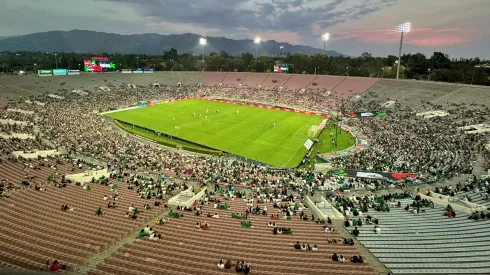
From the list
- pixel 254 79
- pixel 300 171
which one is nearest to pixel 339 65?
pixel 254 79

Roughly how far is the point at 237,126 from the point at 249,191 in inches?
1198

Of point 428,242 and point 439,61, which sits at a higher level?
point 439,61

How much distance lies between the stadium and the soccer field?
38cm

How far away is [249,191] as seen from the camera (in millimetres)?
26125

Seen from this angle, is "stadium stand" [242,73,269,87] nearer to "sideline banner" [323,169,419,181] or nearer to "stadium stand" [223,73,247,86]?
"stadium stand" [223,73,247,86]

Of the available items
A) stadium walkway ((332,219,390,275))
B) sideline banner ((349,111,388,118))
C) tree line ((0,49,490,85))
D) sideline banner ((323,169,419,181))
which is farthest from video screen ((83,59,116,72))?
stadium walkway ((332,219,390,275))

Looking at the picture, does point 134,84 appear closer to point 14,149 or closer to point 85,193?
point 14,149

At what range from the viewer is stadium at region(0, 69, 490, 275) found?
13719mm

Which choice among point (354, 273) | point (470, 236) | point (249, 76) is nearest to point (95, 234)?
point (354, 273)

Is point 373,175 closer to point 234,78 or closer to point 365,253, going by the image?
point 365,253

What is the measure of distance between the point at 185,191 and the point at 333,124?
40669mm

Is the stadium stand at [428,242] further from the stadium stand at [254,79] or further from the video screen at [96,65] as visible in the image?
the video screen at [96,65]

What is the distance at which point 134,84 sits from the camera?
9481 centimetres

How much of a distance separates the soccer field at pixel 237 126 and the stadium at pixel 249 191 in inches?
15.0
